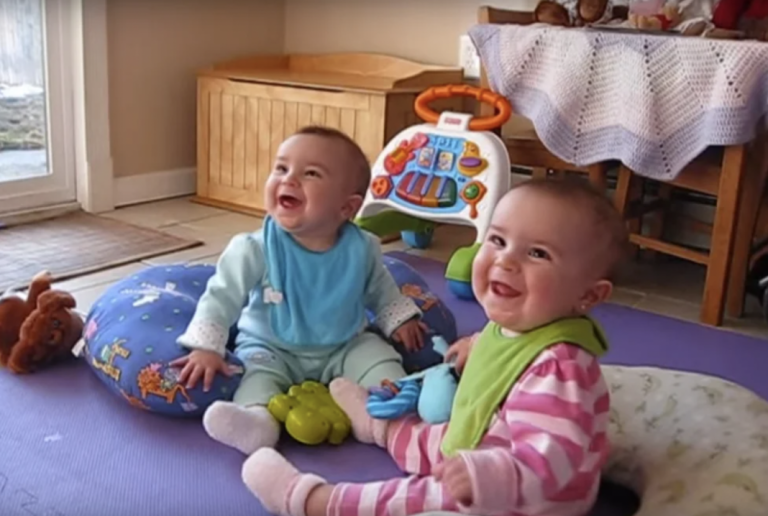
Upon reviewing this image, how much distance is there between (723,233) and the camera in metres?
1.90

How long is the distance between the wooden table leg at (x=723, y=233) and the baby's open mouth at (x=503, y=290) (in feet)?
3.42

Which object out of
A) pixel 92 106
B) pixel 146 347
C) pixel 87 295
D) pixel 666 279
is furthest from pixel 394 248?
pixel 146 347

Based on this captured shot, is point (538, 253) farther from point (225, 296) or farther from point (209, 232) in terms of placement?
point (209, 232)

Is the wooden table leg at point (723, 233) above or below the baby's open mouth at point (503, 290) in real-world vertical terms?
below

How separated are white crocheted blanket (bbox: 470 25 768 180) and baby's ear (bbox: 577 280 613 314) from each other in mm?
934

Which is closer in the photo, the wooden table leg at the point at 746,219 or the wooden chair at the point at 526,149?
the wooden table leg at the point at 746,219

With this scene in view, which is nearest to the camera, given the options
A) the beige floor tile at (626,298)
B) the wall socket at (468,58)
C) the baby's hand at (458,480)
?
the baby's hand at (458,480)

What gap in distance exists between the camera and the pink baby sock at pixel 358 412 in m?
1.26

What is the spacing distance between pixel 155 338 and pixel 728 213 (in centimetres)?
117

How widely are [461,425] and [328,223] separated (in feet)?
1.45

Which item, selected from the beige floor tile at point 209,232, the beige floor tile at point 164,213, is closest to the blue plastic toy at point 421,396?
the beige floor tile at point 209,232

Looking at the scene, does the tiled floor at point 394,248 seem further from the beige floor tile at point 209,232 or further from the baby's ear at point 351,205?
the baby's ear at point 351,205

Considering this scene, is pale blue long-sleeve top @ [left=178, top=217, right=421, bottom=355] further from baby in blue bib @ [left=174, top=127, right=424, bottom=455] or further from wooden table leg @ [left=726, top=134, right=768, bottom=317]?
wooden table leg @ [left=726, top=134, right=768, bottom=317]

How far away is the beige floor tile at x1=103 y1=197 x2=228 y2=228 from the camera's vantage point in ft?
8.50
